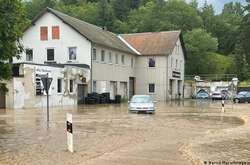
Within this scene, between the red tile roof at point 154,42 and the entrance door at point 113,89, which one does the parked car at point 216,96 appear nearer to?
the red tile roof at point 154,42

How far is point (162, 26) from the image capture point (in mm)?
89125

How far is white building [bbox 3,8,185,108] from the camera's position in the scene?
4312cm

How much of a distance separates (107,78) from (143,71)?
475 inches

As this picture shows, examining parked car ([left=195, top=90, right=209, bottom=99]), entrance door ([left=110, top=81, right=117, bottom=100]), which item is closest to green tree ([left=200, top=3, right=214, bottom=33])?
parked car ([left=195, top=90, right=209, bottom=99])

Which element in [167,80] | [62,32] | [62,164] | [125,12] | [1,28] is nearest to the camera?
[62,164]

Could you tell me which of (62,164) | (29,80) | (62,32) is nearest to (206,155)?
(62,164)

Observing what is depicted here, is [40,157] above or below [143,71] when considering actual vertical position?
below

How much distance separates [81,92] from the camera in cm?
5228

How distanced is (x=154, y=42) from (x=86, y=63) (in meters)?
19.3

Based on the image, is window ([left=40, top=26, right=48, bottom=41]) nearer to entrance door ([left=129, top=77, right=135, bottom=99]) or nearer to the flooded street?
entrance door ([left=129, top=77, right=135, bottom=99])

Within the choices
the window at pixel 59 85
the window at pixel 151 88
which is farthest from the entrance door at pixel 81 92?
the window at pixel 151 88

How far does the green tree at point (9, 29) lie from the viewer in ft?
49.4

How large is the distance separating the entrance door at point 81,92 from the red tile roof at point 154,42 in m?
17.6

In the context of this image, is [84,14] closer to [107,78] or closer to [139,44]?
→ [139,44]
